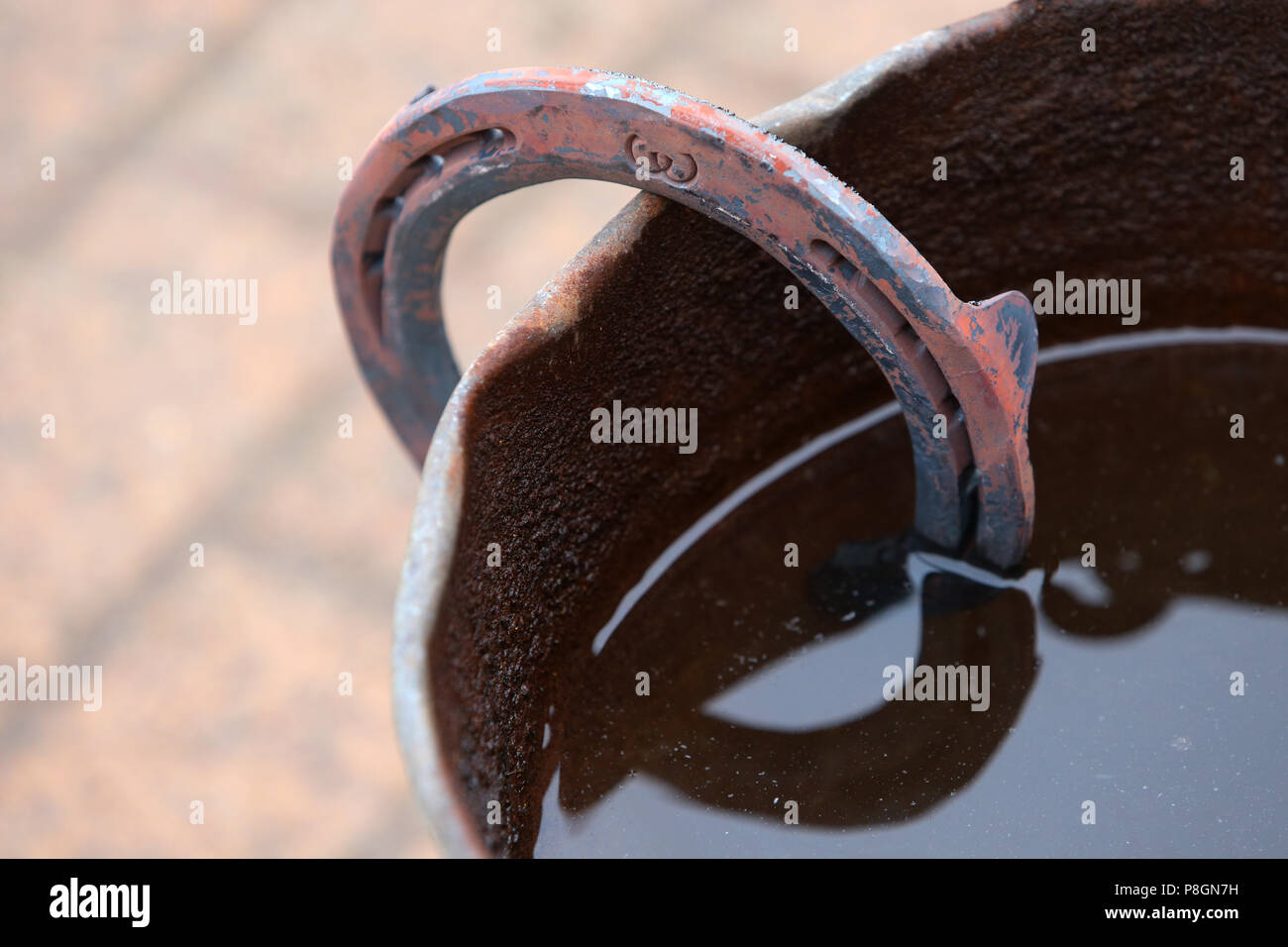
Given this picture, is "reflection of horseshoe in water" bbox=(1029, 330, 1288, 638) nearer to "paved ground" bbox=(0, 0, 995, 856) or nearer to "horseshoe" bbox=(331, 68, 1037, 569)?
"horseshoe" bbox=(331, 68, 1037, 569)

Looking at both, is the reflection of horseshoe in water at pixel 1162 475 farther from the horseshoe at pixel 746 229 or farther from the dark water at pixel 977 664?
the horseshoe at pixel 746 229

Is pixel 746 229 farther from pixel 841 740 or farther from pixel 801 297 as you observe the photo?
pixel 841 740

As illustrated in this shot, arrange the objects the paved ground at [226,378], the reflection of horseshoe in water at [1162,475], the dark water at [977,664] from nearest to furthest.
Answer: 1. the dark water at [977,664]
2. the reflection of horseshoe in water at [1162,475]
3. the paved ground at [226,378]

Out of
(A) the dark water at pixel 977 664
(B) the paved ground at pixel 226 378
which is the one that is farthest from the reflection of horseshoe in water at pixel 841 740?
(B) the paved ground at pixel 226 378

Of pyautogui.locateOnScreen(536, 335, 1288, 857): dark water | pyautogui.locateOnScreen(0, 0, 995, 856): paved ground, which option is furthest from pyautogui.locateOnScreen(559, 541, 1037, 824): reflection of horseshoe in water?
pyautogui.locateOnScreen(0, 0, 995, 856): paved ground

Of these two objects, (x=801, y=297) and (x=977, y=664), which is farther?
(x=801, y=297)

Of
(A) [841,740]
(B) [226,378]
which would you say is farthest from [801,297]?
(B) [226,378]
